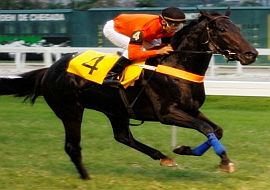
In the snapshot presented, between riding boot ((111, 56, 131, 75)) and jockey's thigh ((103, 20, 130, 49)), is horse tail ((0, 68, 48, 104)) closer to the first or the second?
jockey's thigh ((103, 20, 130, 49))

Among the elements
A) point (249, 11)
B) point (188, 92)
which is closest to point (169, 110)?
point (188, 92)

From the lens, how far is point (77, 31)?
78.8 feet

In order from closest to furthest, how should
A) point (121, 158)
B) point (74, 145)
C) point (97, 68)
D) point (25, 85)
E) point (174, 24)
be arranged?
point (174, 24) < point (97, 68) < point (74, 145) < point (25, 85) < point (121, 158)

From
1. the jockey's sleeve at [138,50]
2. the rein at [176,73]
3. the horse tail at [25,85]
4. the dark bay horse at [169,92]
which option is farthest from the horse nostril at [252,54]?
the horse tail at [25,85]

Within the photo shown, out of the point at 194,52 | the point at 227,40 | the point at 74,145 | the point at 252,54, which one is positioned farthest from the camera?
the point at 74,145

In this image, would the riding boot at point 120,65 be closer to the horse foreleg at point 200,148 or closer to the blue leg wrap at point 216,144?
the horse foreleg at point 200,148

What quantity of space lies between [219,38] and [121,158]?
255 cm

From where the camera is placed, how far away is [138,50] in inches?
271

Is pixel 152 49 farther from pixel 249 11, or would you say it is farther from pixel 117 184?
pixel 249 11

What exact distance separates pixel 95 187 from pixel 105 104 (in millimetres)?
963

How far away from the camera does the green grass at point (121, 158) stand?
696 cm

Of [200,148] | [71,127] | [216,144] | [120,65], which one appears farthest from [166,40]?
[71,127]

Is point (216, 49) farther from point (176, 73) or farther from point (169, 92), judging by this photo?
point (169, 92)

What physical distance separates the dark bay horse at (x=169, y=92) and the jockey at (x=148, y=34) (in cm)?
11
